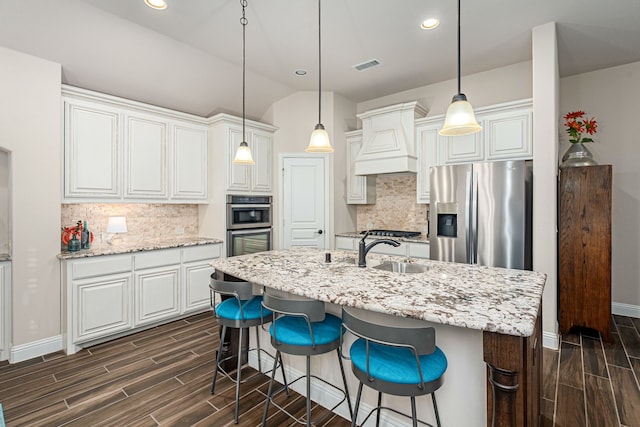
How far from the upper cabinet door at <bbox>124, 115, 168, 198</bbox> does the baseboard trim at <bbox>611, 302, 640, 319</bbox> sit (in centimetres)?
565

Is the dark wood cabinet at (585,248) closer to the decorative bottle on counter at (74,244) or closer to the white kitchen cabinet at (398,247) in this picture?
the white kitchen cabinet at (398,247)

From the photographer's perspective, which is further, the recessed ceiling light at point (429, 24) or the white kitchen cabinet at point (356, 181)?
the white kitchen cabinet at point (356, 181)

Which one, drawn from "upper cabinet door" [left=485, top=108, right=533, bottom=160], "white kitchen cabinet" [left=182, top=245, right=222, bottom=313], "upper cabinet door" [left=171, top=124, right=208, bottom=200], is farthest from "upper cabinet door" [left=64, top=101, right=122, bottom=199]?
"upper cabinet door" [left=485, top=108, right=533, bottom=160]

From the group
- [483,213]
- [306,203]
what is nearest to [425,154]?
[483,213]

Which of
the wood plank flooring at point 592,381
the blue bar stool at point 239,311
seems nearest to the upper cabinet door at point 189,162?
the blue bar stool at point 239,311

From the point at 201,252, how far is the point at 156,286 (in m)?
0.63

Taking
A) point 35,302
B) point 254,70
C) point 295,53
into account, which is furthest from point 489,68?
point 35,302

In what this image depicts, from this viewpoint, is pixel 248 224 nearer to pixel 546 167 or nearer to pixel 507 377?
pixel 546 167

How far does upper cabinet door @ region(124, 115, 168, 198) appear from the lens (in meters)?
3.64

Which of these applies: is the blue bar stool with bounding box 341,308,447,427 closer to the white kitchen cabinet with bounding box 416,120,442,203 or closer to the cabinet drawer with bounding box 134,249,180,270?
the cabinet drawer with bounding box 134,249,180,270

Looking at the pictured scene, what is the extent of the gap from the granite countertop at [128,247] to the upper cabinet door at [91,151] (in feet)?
1.83

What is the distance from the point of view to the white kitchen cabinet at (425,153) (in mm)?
4148

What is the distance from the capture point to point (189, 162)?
4.19 meters

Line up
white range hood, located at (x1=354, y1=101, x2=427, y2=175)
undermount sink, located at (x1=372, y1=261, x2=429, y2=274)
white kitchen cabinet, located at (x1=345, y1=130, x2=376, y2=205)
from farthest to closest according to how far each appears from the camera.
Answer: white kitchen cabinet, located at (x1=345, y1=130, x2=376, y2=205), white range hood, located at (x1=354, y1=101, x2=427, y2=175), undermount sink, located at (x1=372, y1=261, x2=429, y2=274)
